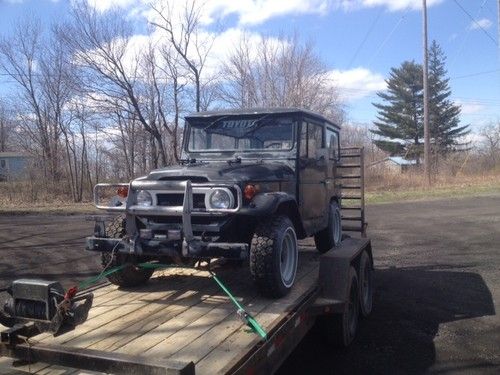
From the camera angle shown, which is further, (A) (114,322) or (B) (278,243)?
(B) (278,243)

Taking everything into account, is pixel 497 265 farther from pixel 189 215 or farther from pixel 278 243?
pixel 189 215

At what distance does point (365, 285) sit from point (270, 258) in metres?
2.56

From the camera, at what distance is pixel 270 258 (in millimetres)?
4438

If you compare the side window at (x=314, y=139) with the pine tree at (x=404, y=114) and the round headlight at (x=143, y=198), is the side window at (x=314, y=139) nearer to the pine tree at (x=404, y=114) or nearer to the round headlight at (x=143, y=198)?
the round headlight at (x=143, y=198)

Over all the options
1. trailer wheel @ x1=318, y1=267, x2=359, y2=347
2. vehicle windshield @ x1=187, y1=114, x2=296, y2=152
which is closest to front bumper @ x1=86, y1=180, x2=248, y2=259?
trailer wheel @ x1=318, y1=267, x2=359, y2=347

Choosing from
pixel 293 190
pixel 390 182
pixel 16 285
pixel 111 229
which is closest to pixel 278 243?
pixel 293 190

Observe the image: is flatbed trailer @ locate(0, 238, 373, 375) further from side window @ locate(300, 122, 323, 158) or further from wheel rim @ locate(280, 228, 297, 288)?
side window @ locate(300, 122, 323, 158)

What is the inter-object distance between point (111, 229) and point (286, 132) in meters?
2.32

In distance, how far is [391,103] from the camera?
50750mm

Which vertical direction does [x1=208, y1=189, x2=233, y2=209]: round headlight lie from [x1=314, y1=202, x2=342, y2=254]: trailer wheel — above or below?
above

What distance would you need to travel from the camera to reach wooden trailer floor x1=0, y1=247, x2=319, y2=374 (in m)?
3.21

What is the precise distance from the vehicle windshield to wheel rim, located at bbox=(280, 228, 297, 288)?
139cm

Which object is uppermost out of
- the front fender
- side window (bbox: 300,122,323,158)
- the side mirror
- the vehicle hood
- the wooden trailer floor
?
side window (bbox: 300,122,323,158)

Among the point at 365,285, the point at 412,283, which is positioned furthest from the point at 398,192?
the point at 365,285
